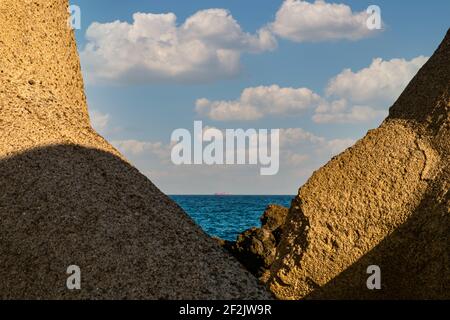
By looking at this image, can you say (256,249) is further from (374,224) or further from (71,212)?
(71,212)

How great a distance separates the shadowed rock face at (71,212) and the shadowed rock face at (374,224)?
4.11 ft

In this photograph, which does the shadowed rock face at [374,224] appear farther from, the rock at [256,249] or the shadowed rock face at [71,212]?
the rock at [256,249]

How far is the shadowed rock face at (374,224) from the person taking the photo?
770 cm

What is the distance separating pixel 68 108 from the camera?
29.9 feet

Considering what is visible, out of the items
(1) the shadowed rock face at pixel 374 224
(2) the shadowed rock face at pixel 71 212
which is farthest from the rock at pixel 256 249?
(2) the shadowed rock face at pixel 71 212

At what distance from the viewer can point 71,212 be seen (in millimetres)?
7219

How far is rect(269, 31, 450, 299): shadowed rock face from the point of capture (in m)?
7.70

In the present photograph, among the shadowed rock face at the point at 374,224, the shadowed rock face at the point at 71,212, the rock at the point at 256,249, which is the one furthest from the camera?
the rock at the point at 256,249

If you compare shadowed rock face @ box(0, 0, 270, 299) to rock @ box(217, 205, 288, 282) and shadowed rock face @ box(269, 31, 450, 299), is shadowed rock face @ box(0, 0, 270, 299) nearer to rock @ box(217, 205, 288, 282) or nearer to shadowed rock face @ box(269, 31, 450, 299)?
shadowed rock face @ box(269, 31, 450, 299)

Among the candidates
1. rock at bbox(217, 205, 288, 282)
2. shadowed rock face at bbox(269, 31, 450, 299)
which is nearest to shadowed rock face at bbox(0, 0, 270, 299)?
shadowed rock face at bbox(269, 31, 450, 299)

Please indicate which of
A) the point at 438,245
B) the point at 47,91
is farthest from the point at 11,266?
the point at 438,245

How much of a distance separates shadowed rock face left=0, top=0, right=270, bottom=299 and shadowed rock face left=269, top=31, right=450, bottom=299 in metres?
1.25

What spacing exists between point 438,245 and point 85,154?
183 inches

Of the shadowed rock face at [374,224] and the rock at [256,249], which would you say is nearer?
the shadowed rock face at [374,224]
